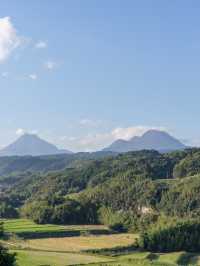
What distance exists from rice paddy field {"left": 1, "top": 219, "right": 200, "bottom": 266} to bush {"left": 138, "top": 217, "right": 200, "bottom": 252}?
150 inches

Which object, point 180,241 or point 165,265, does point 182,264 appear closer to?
point 165,265

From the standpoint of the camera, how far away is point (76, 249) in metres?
100

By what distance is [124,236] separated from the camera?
412 feet

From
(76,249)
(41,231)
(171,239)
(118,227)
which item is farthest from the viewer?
(118,227)

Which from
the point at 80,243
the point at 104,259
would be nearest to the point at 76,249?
the point at 80,243

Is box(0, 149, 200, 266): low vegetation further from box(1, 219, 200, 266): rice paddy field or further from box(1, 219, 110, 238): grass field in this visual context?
box(1, 219, 200, 266): rice paddy field

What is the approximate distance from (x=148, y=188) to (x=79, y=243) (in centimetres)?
6638

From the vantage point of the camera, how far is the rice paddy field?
83625 mm

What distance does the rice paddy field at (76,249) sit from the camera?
8362 centimetres

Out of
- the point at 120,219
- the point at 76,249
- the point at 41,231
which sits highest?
the point at 120,219

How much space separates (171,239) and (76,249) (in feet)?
72.9

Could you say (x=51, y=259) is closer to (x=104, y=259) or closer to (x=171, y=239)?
(x=104, y=259)

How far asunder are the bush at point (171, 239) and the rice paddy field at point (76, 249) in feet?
12.5

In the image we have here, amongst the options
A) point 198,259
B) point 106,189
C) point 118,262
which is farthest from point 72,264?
point 106,189
